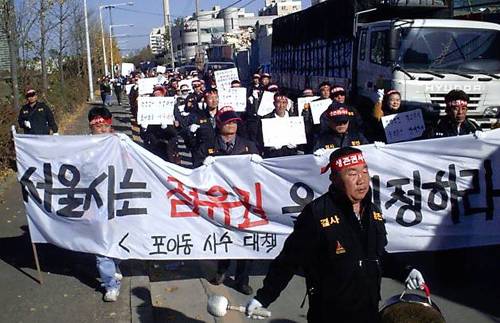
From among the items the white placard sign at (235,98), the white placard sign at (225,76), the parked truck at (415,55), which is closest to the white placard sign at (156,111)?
the white placard sign at (235,98)

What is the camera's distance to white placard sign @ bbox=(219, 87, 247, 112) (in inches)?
507

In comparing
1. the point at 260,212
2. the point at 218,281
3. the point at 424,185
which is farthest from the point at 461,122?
the point at 218,281

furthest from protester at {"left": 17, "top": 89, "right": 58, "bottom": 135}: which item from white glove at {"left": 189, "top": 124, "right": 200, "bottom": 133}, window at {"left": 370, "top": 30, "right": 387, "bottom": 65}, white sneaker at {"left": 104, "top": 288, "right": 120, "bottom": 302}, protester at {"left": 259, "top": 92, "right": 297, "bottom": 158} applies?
white sneaker at {"left": 104, "top": 288, "right": 120, "bottom": 302}

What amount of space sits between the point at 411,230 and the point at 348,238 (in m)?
2.93

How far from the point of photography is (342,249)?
3.28 metres

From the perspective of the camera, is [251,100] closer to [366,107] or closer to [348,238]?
[366,107]

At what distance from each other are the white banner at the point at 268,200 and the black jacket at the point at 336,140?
0.65 metres

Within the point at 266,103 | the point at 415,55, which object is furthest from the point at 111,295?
the point at 415,55

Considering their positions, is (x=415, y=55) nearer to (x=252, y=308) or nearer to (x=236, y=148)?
(x=236, y=148)

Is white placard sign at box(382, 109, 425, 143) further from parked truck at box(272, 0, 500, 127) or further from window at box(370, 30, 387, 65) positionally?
window at box(370, 30, 387, 65)

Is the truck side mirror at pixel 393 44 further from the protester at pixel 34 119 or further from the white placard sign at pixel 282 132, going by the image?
the protester at pixel 34 119

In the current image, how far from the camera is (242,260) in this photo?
6.38 metres

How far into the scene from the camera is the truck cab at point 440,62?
11148mm

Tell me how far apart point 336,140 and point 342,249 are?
347 cm
